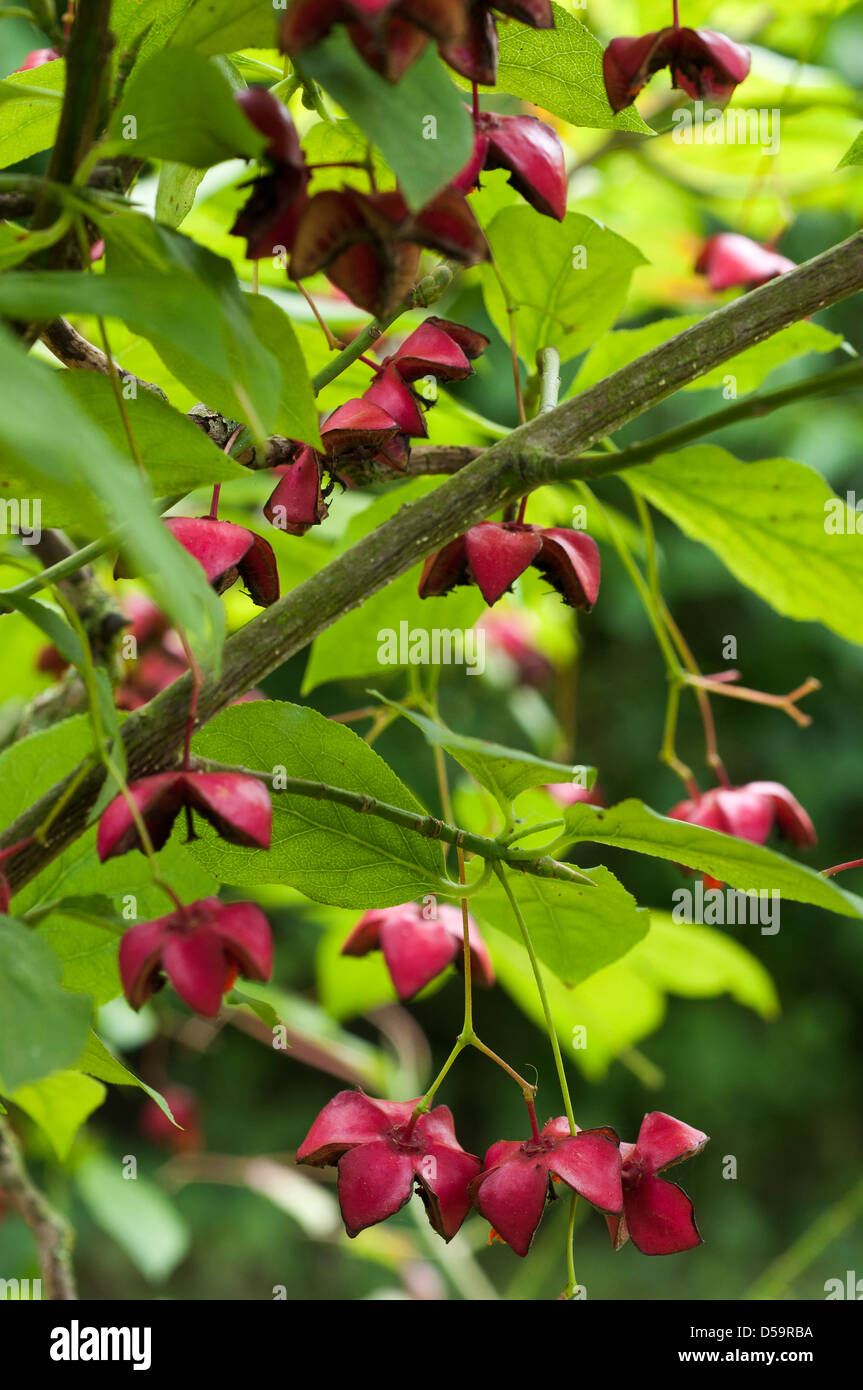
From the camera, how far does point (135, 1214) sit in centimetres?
108

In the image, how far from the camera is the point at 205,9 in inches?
11.4

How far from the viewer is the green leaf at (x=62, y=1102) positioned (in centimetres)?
48

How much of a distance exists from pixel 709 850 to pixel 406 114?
19 centimetres

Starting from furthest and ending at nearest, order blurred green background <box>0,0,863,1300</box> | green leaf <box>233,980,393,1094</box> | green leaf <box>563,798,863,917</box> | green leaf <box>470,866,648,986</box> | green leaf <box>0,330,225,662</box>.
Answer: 1. blurred green background <box>0,0,863,1300</box>
2. green leaf <box>233,980,393,1094</box>
3. green leaf <box>470,866,648,986</box>
4. green leaf <box>563,798,863,917</box>
5. green leaf <box>0,330,225,662</box>

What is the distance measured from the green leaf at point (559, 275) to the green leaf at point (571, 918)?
0.69ft

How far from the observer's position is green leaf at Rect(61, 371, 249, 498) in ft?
0.99

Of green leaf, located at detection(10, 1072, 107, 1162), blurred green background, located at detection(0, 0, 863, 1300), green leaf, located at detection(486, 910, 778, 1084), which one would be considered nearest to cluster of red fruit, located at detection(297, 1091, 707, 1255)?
green leaf, located at detection(10, 1072, 107, 1162)

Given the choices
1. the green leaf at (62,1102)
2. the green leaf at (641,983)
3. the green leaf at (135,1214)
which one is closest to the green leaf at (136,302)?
the green leaf at (62,1102)

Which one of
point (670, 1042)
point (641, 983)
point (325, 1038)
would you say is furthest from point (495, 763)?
point (670, 1042)

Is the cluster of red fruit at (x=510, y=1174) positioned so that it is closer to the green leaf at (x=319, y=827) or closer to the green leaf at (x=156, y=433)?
the green leaf at (x=319, y=827)

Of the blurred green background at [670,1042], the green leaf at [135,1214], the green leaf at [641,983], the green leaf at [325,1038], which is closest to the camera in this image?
the green leaf at [641,983]

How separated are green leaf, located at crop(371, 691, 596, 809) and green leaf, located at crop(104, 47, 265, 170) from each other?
0.44 feet

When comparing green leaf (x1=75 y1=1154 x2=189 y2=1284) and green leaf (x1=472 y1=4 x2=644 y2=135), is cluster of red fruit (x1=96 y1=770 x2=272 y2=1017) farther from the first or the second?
green leaf (x1=75 y1=1154 x2=189 y2=1284)

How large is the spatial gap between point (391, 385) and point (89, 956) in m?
0.22
